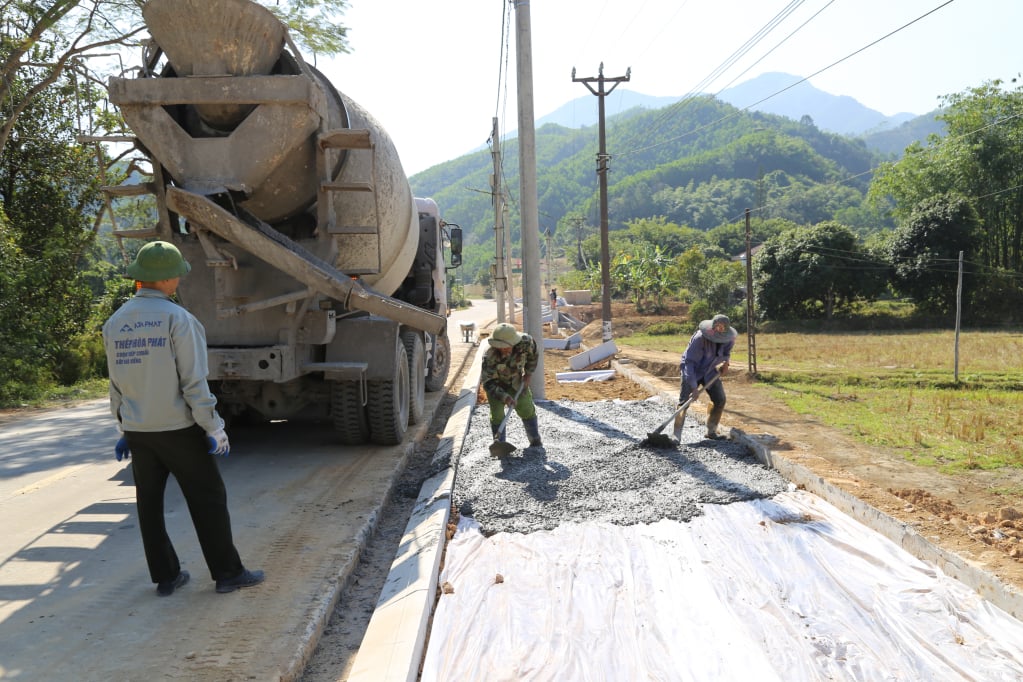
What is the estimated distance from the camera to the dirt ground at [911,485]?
4445 mm

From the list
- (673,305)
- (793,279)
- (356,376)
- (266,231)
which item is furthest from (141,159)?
(673,305)

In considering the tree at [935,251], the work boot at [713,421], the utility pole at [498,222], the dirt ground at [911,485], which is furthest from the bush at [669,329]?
the work boot at [713,421]

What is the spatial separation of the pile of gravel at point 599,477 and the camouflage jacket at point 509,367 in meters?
0.65

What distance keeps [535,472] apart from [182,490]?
10.8 feet

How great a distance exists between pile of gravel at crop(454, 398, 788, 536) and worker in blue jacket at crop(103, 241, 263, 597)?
1932mm

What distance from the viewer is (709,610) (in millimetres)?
3816

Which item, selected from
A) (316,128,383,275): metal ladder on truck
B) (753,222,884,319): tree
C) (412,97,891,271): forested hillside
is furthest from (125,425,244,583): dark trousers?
(412,97,891,271): forested hillside

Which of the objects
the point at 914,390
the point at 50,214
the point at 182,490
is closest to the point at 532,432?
the point at 182,490

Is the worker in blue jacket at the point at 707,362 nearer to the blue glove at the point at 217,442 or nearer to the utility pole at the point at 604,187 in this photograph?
the blue glove at the point at 217,442

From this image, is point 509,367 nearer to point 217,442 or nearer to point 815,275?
point 217,442

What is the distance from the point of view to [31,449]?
7.92 metres

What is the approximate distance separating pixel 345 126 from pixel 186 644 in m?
4.72

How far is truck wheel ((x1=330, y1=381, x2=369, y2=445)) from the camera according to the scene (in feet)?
24.4

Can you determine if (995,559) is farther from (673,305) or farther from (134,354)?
(673,305)
